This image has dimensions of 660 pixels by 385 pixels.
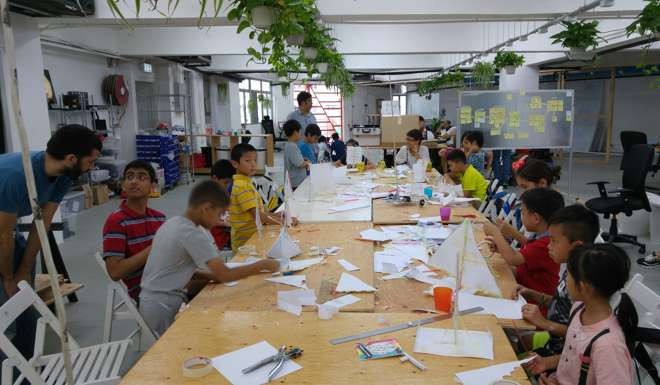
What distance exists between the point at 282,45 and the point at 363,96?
49.5 feet

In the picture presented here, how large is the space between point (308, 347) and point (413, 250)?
1247 mm

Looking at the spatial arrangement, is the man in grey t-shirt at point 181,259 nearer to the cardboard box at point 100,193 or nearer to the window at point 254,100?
the cardboard box at point 100,193

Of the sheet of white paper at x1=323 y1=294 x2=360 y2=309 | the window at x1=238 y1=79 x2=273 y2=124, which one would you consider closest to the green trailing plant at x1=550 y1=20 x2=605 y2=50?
the sheet of white paper at x1=323 y1=294 x2=360 y2=309

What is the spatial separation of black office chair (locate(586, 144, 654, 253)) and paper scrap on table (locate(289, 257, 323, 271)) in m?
3.79

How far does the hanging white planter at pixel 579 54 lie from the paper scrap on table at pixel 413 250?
3589 mm

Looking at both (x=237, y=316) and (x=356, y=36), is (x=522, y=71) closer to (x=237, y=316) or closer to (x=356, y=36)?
(x=356, y=36)

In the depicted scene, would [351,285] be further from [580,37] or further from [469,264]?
[580,37]

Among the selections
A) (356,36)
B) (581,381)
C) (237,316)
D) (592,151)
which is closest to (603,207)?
(581,381)

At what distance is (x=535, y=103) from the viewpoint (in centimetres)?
736

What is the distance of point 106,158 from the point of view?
8.63 m

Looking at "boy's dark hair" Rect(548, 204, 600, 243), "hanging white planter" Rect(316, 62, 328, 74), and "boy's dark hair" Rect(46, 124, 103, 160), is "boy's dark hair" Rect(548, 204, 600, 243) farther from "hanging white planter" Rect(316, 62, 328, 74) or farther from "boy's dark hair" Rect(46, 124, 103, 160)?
"hanging white planter" Rect(316, 62, 328, 74)

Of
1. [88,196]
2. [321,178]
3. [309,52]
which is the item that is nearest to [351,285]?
[321,178]


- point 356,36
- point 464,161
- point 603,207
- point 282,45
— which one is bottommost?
point 603,207

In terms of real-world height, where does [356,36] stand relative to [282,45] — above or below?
above
